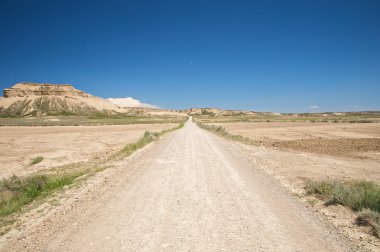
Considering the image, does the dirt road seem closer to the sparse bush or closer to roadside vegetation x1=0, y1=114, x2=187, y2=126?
the sparse bush

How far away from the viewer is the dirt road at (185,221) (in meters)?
5.65

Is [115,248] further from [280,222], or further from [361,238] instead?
[361,238]

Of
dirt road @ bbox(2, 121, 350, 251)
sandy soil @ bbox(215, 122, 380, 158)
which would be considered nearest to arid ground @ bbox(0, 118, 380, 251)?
dirt road @ bbox(2, 121, 350, 251)

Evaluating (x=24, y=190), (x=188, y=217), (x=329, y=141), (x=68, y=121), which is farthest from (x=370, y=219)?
(x=68, y=121)

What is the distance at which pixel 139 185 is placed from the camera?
10.5 m

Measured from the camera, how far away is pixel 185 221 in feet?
22.3

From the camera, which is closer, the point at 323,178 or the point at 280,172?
the point at 323,178

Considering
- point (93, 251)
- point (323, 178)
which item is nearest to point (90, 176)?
point (93, 251)

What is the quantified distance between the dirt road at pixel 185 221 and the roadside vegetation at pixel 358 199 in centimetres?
98

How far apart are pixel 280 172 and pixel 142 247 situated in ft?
33.1

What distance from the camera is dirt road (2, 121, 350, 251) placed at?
222 inches

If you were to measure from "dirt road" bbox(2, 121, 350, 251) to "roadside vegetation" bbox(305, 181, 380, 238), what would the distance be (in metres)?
0.98

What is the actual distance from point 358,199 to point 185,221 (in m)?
5.33

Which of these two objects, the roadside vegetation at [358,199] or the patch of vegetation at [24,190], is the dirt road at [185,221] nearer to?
the roadside vegetation at [358,199]
